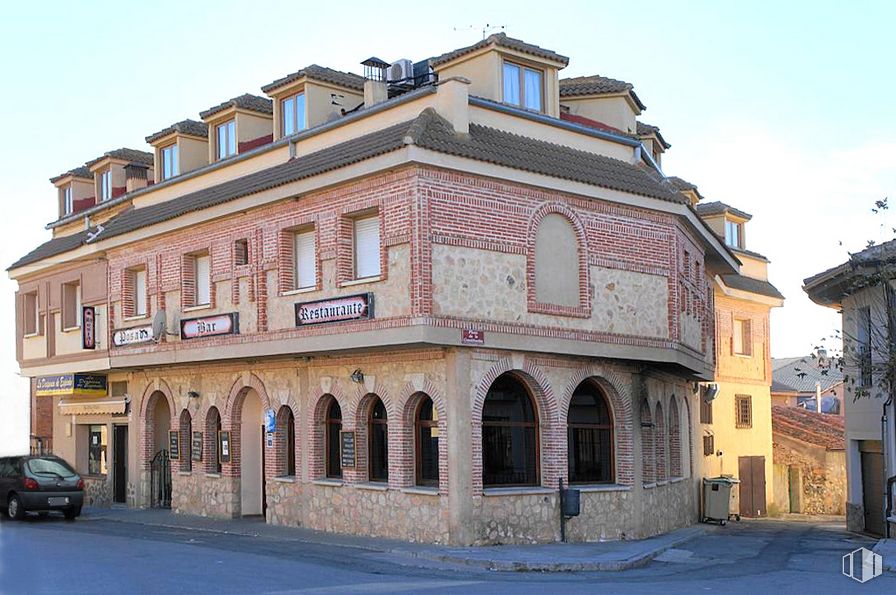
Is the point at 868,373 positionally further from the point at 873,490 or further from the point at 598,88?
the point at 598,88

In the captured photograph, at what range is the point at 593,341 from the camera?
20422 millimetres

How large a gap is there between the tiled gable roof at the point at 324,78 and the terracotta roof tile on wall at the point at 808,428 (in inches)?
967

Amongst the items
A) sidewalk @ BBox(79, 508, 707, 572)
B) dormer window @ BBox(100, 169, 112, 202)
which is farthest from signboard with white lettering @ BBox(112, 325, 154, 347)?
dormer window @ BBox(100, 169, 112, 202)

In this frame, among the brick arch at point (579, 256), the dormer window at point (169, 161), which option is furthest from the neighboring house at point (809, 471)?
the dormer window at point (169, 161)

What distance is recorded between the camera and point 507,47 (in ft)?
69.1

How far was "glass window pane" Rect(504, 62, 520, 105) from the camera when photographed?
69.9ft

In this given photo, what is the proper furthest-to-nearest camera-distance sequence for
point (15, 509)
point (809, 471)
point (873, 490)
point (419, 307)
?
point (809, 471) → point (873, 490) → point (15, 509) → point (419, 307)

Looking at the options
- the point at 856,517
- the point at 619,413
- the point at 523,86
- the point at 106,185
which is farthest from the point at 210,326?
the point at 856,517

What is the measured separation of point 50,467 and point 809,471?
28.0 meters

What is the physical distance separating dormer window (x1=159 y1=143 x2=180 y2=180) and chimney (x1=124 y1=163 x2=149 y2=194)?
4.51ft

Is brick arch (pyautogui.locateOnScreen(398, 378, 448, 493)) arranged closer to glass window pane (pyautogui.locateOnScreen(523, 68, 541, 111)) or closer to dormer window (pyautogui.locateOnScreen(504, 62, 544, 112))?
dormer window (pyautogui.locateOnScreen(504, 62, 544, 112))

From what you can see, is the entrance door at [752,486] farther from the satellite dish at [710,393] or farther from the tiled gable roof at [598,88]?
the tiled gable roof at [598,88]

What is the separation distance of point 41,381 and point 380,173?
1631 centimetres

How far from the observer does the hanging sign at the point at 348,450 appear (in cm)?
2028
